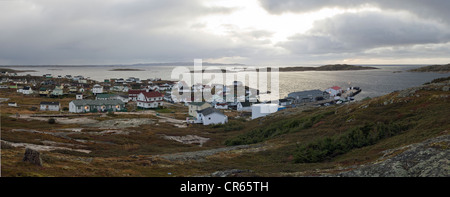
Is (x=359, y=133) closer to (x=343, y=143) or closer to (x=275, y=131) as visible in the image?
(x=343, y=143)

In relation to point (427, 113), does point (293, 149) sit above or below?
below

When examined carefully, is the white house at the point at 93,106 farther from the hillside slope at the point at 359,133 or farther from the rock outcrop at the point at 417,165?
the rock outcrop at the point at 417,165

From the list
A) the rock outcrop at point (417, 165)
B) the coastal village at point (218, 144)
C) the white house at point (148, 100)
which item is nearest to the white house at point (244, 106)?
the white house at point (148, 100)

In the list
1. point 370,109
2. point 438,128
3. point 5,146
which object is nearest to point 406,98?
point 370,109

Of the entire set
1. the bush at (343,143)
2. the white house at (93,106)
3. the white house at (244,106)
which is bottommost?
the white house at (244,106)

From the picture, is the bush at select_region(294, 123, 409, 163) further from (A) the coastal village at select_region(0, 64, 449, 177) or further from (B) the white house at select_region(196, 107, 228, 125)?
(B) the white house at select_region(196, 107, 228, 125)

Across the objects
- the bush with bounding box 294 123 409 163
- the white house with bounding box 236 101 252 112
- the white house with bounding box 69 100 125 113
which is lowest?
the white house with bounding box 236 101 252 112

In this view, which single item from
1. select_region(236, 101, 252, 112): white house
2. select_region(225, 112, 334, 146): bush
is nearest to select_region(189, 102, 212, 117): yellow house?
select_region(236, 101, 252, 112): white house

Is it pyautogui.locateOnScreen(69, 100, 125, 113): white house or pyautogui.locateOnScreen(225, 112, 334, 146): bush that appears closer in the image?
pyautogui.locateOnScreen(225, 112, 334, 146): bush
